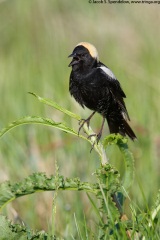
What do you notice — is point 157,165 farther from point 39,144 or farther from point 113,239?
point 113,239

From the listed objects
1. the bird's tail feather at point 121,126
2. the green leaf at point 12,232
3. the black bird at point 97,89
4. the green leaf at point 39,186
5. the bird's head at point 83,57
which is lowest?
the green leaf at point 12,232

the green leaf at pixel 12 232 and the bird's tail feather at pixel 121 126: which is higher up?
the bird's tail feather at pixel 121 126

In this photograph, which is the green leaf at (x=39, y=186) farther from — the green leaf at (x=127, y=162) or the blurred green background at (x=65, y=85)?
the blurred green background at (x=65, y=85)

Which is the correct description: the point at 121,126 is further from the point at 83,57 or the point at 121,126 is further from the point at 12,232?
the point at 12,232

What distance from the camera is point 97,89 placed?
11.3 ft

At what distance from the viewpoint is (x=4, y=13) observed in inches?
332

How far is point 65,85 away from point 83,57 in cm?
264

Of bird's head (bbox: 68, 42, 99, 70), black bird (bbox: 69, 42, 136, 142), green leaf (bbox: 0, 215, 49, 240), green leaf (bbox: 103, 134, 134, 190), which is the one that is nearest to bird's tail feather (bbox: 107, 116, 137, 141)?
black bird (bbox: 69, 42, 136, 142)

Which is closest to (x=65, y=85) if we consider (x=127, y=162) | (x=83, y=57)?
(x=83, y=57)

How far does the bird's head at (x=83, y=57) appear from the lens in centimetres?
347

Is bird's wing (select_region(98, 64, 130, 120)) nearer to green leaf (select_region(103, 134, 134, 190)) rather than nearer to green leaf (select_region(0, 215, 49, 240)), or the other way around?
green leaf (select_region(103, 134, 134, 190))

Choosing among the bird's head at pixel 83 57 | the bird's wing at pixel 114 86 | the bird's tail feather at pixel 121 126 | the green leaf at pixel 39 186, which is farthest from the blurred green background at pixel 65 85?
the bird's head at pixel 83 57

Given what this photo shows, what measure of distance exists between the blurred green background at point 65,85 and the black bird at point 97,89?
1.48 ft

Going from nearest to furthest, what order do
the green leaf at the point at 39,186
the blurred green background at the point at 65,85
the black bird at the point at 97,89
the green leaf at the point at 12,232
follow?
the green leaf at the point at 39,186
the green leaf at the point at 12,232
the black bird at the point at 97,89
the blurred green background at the point at 65,85
